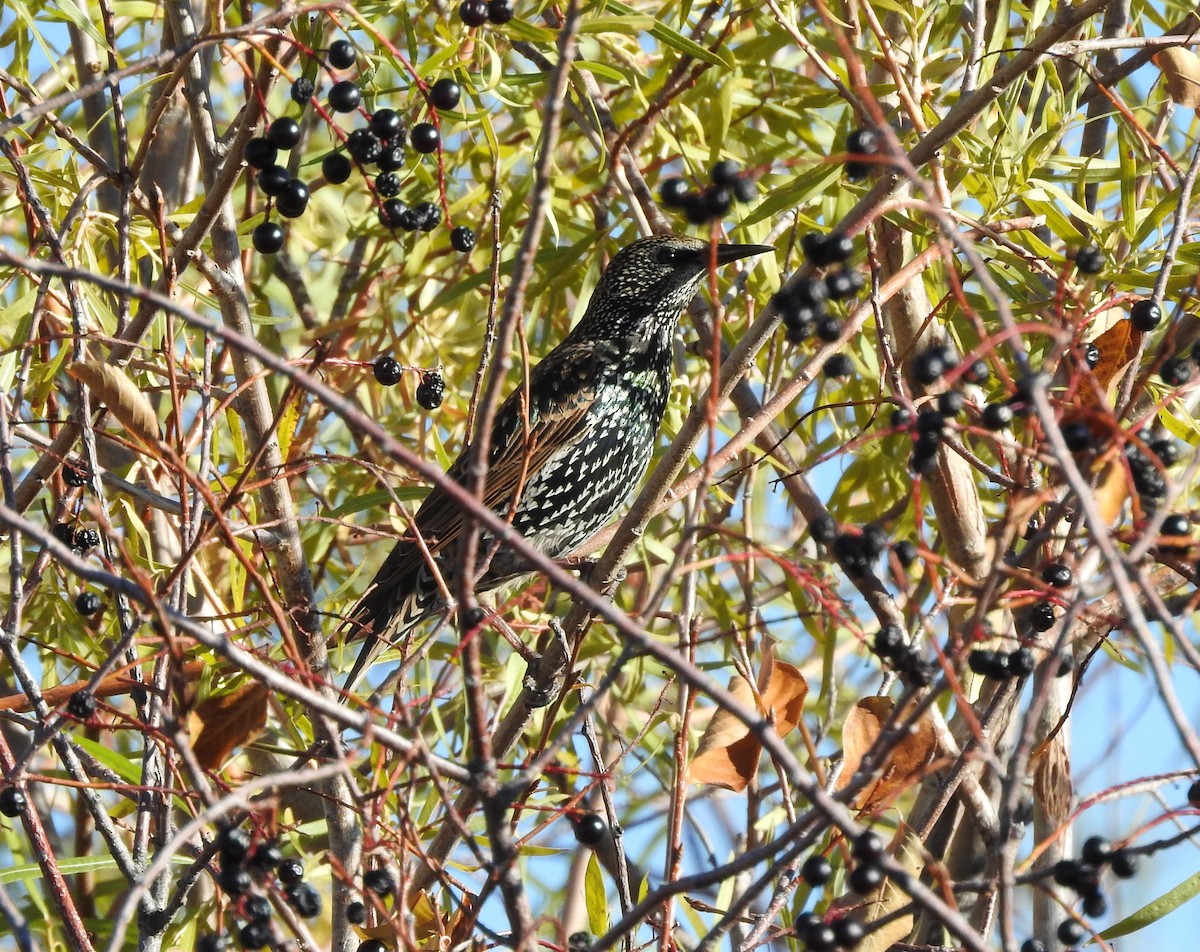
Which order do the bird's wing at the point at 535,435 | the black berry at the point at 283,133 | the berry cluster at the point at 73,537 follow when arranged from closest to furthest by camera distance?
the black berry at the point at 283,133, the berry cluster at the point at 73,537, the bird's wing at the point at 535,435

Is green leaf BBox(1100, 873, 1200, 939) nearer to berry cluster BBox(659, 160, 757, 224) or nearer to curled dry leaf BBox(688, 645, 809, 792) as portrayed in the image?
curled dry leaf BBox(688, 645, 809, 792)

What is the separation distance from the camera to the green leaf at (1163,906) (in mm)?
2541

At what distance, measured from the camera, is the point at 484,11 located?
112 inches

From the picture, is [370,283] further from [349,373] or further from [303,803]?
[303,803]

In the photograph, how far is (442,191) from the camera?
97.1 inches

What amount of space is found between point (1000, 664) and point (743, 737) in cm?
54

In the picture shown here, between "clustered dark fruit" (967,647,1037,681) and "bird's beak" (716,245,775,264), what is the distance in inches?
66.7

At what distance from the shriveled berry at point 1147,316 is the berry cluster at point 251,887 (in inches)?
59.7

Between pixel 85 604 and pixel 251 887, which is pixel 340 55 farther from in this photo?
pixel 251 887

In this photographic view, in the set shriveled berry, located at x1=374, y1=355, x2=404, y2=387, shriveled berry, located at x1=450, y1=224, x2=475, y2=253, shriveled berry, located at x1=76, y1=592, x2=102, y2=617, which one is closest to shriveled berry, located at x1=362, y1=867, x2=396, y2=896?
shriveled berry, located at x1=76, y1=592, x2=102, y2=617

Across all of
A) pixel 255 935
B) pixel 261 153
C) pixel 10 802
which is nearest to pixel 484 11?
pixel 261 153

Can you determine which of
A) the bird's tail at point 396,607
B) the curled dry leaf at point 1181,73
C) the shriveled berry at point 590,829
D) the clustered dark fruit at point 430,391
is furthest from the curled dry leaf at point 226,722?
the curled dry leaf at point 1181,73

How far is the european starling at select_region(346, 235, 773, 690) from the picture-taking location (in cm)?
432

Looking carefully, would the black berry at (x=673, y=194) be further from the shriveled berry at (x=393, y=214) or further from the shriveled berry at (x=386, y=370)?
the shriveled berry at (x=386, y=370)
